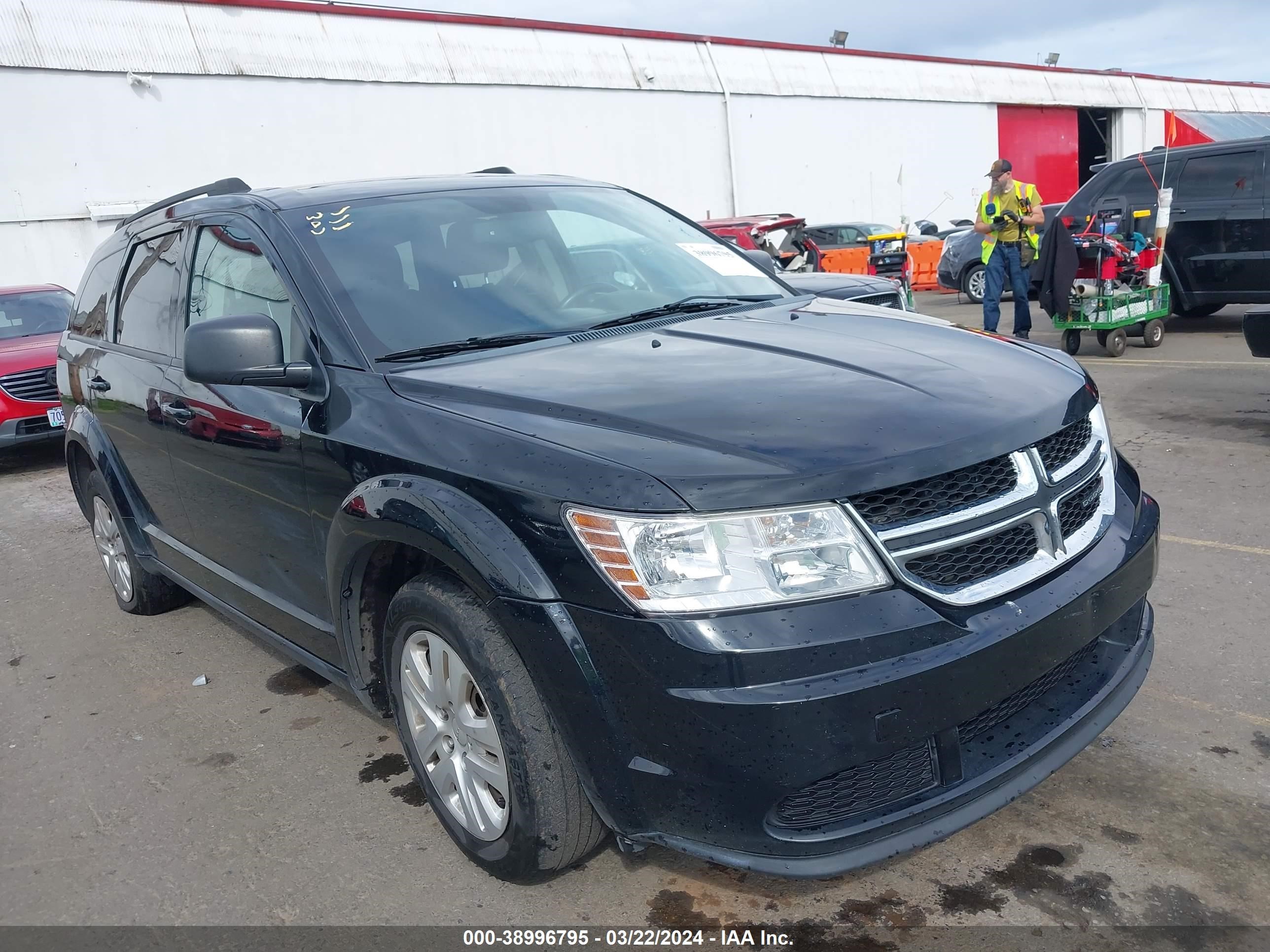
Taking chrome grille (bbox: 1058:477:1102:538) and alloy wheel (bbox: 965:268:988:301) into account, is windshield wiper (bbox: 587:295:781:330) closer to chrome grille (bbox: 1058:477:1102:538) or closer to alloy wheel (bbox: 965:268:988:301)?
chrome grille (bbox: 1058:477:1102:538)

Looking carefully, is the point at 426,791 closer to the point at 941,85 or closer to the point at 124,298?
the point at 124,298

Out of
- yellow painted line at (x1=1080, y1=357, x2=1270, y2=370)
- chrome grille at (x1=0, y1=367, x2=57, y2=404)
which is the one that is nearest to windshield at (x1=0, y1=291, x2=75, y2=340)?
chrome grille at (x1=0, y1=367, x2=57, y2=404)

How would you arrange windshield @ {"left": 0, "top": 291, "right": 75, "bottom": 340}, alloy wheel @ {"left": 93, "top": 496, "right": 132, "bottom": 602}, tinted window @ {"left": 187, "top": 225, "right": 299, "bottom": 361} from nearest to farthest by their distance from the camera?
1. tinted window @ {"left": 187, "top": 225, "right": 299, "bottom": 361}
2. alloy wheel @ {"left": 93, "top": 496, "right": 132, "bottom": 602}
3. windshield @ {"left": 0, "top": 291, "right": 75, "bottom": 340}

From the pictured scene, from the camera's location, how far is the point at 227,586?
12.3ft

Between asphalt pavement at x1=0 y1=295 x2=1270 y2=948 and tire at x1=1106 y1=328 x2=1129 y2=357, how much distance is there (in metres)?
5.38

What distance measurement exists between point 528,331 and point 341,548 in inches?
32.7

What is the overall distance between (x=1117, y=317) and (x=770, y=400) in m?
8.39

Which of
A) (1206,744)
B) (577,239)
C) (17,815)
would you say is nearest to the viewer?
(1206,744)

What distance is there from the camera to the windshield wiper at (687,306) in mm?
3248

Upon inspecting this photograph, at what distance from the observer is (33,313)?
10.6 metres

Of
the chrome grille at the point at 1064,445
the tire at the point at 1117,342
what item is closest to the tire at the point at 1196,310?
the tire at the point at 1117,342

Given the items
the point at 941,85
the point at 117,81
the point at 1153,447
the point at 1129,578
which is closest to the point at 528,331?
the point at 1129,578

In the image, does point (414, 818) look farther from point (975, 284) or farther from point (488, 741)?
point (975, 284)

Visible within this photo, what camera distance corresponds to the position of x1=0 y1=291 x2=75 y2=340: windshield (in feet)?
33.6
